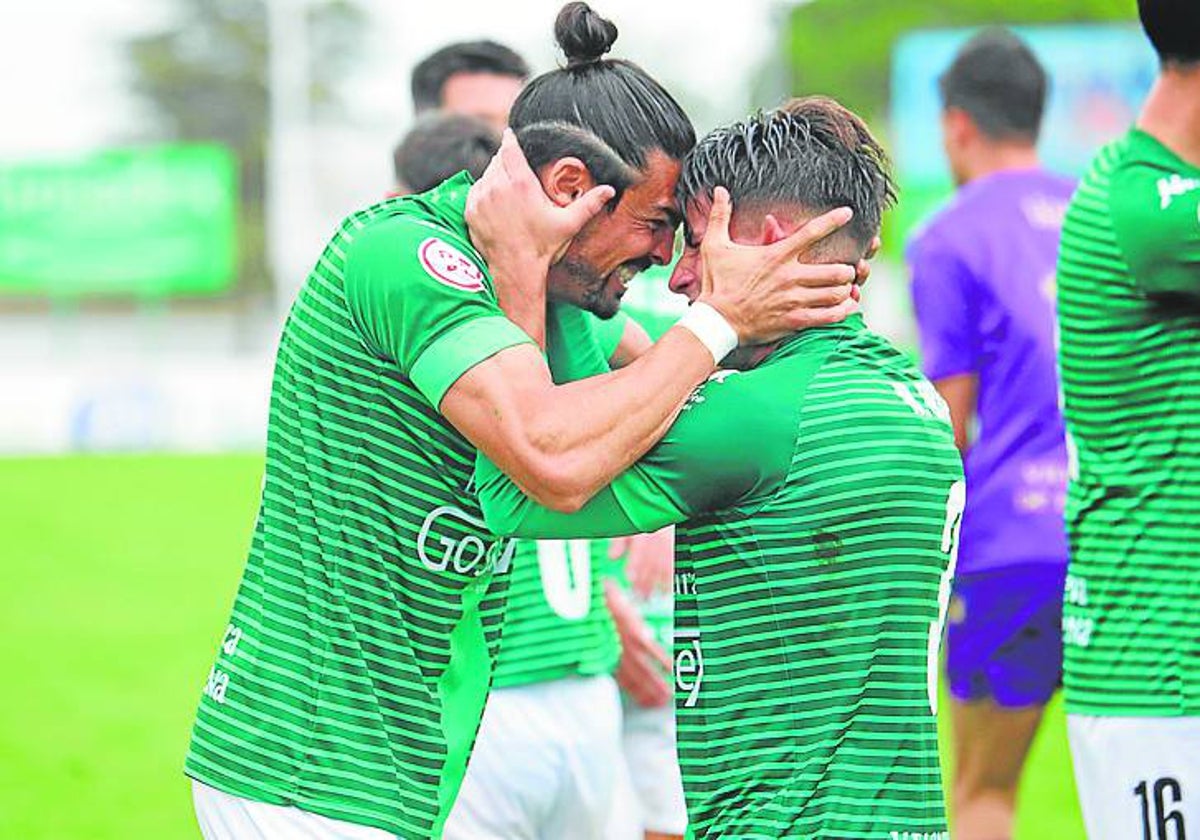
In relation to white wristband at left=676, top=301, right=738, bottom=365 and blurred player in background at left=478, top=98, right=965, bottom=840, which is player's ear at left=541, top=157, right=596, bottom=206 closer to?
white wristband at left=676, top=301, right=738, bottom=365

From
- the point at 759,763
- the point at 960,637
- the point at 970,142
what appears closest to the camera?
the point at 759,763

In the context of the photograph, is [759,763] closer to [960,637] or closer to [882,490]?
[882,490]

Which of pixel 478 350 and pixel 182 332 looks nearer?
pixel 478 350

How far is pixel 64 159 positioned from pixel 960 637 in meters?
28.9

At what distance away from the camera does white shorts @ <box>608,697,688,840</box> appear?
538 cm

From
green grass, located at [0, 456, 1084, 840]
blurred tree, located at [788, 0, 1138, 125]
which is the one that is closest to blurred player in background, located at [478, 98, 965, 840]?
green grass, located at [0, 456, 1084, 840]

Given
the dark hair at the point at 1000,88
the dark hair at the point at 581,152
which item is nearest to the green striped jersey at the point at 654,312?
the dark hair at the point at 1000,88

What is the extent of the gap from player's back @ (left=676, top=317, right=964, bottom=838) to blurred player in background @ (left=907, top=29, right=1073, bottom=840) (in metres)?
3.08

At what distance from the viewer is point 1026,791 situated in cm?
804

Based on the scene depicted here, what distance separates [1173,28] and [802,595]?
1.63 metres

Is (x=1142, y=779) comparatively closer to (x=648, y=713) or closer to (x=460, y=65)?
(x=648, y=713)

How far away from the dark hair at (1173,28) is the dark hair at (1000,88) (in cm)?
260

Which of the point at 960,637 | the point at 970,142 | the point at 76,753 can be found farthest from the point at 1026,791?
the point at 76,753

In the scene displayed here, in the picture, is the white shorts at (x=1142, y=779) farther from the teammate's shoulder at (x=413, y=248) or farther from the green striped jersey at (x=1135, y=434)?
the teammate's shoulder at (x=413, y=248)
